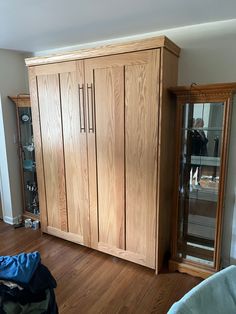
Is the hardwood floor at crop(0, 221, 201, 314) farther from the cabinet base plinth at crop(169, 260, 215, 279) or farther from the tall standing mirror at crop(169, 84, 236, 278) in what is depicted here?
the tall standing mirror at crop(169, 84, 236, 278)

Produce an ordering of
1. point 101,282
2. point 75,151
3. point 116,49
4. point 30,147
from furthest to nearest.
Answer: point 30,147 < point 75,151 < point 101,282 < point 116,49

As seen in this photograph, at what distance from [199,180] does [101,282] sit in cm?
125

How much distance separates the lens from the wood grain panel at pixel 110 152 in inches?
81.5

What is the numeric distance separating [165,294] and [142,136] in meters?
1.31

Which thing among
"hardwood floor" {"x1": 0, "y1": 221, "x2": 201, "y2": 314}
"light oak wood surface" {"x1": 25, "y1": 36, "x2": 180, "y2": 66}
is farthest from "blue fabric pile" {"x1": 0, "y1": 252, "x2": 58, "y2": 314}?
"light oak wood surface" {"x1": 25, "y1": 36, "x2": 180, "y2": 66}

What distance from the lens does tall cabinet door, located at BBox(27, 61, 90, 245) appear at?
230cm

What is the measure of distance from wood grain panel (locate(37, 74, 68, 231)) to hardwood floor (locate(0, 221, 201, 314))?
1.09ft

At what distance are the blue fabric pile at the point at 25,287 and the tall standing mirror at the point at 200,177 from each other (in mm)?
1289

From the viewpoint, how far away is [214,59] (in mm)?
2025

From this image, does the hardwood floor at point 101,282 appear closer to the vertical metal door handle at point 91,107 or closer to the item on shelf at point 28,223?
the item on shelf at point 28,223

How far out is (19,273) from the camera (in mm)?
1201

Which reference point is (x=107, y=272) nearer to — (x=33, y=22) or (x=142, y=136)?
(x=142, y=136)

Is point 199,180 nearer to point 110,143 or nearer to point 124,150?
point 124,150

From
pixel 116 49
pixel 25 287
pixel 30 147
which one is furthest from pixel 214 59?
pixel 30 147
